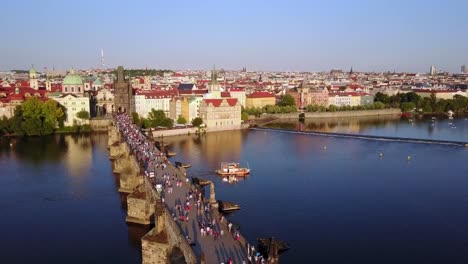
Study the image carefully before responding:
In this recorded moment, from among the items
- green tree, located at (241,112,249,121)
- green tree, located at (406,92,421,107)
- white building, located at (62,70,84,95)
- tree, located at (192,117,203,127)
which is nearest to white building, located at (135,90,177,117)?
white building, located at (62,70,84,95)

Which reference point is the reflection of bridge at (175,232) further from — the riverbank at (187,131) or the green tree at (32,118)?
the green tree at (32,118)

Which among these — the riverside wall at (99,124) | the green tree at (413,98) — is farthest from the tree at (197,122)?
the green tree at (413,98)

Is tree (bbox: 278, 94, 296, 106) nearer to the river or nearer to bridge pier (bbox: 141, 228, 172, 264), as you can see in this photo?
the river

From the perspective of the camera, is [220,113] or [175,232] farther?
[220,113]

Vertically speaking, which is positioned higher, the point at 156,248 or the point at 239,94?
the point at 239,94

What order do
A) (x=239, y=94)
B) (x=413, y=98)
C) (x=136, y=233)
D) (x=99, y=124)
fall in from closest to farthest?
(x=136, y=233), (x=99, y=124), (x=239, y=94), (x=413, y=98)

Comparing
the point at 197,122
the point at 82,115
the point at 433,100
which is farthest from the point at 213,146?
the point at 433,100

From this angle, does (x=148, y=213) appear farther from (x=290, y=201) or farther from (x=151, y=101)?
(x=151, y=101)

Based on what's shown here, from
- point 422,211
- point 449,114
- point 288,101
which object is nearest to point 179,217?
point 422,211
